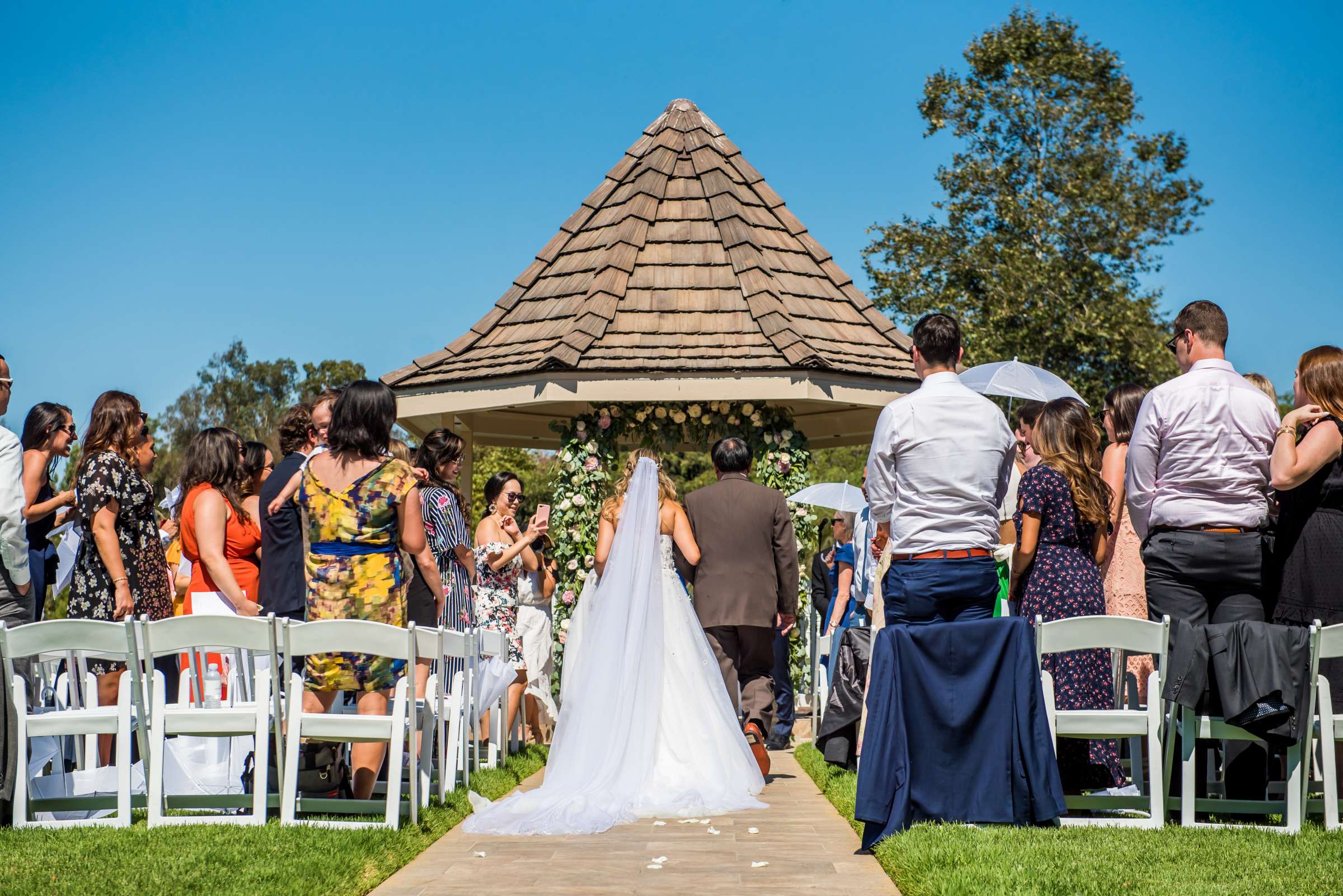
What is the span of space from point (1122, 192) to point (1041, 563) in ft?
70.4

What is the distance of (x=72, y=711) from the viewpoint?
578 centimetres

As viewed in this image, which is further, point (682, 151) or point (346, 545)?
point (682, 151)

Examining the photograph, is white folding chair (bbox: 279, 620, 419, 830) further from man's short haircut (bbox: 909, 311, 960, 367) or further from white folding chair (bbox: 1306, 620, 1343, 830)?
white folding chair (bbox: 1306, 620, 1343, 830)

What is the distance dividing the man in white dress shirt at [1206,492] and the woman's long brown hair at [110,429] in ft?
16.8

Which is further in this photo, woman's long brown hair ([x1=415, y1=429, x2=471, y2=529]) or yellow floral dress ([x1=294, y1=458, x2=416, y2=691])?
woman's long brown hair ([x1=415, y1=429, x2=471, y2=529])

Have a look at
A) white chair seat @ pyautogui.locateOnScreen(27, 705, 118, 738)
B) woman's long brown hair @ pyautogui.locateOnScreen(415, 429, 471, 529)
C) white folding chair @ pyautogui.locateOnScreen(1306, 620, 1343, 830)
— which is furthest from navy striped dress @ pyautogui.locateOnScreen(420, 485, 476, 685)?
white folding chair @ pyautogui.locateOnScreen(1306, 620, 1343, 830)

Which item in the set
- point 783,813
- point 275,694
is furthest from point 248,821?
point 783,813

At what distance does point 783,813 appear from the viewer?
686 cm

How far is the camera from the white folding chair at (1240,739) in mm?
5426

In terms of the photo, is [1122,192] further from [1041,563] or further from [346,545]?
[346,545]

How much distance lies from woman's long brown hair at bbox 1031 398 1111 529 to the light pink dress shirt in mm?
376

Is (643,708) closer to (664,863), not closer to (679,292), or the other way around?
(664,863)

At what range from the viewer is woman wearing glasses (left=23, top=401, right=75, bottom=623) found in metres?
7.29

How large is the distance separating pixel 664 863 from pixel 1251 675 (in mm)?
2507
